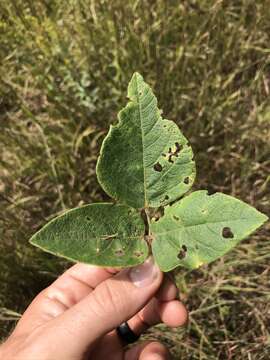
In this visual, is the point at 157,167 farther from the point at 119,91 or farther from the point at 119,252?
the point at 119,91

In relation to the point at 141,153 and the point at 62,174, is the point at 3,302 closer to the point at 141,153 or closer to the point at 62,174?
the point at 62,174

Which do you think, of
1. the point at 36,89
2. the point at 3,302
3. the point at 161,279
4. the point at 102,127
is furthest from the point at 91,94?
the point at 161,279

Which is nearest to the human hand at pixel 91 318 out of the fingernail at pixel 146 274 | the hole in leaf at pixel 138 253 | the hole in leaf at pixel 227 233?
the fingernail at pixel 146 274

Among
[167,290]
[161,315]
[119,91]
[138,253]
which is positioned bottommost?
[161,315]

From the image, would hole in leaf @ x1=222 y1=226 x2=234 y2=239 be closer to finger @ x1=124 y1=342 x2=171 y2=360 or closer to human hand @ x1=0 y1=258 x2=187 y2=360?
human hand @ x1=0 y1=258 x2=187 y2=360

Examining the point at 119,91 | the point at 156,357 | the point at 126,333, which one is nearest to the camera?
the point at 156,357

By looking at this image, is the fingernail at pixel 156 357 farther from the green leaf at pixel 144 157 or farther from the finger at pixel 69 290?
the green leaf at pixel 144 157

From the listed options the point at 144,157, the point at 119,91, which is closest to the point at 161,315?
the point at 144,157
